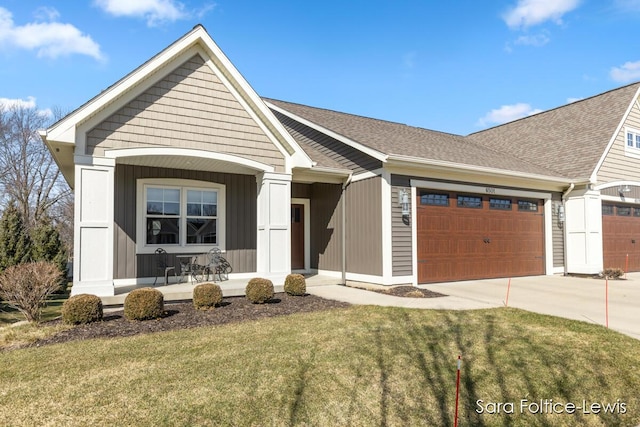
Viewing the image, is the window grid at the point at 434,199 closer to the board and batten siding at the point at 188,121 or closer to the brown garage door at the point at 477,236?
the brown garage door at the point at 477,236

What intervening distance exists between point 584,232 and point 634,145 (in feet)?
16.7

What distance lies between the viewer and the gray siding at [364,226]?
1049 cm

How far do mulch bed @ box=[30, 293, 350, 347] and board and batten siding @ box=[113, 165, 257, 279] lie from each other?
2103 millimetres

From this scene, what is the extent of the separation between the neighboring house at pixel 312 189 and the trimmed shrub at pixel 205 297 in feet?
5.60

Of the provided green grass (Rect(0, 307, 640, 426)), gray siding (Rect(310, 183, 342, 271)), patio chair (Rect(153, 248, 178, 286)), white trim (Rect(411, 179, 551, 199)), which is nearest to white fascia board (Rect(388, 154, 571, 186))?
white trim (Rect(411, 179, 551, 199))

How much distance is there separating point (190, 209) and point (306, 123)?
5.09 m

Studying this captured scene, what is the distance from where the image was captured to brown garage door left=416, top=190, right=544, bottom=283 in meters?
11.0

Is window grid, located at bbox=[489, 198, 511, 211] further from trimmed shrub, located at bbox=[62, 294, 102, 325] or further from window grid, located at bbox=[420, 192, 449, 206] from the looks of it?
trimmed shrub, located at bbox=[62, 294, 102, 325]

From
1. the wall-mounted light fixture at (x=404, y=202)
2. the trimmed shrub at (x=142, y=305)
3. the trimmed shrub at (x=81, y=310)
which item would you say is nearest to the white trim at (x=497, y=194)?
the wall-mounted light fixture at (x=404, y=202)

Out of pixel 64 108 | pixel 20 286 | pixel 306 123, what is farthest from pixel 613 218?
pixel 64 108

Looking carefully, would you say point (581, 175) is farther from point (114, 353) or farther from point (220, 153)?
point (114, 353)

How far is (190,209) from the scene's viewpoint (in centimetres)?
1022

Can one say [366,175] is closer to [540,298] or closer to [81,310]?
[540,298]

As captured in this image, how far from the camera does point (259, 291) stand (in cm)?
786
